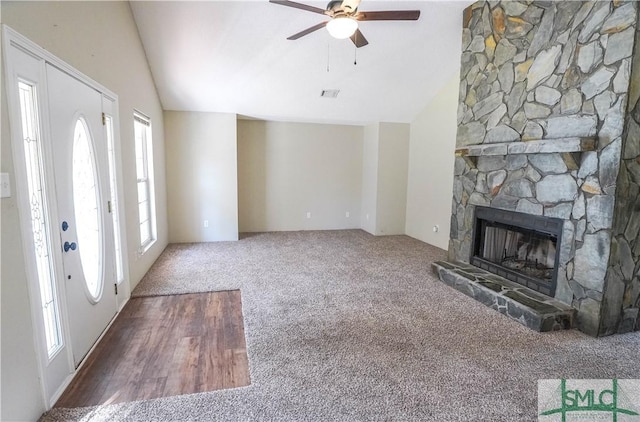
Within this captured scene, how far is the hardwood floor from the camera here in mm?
2018

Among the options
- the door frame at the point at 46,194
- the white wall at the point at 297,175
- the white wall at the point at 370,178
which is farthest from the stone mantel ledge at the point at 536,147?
the door frame at the point at 46,194

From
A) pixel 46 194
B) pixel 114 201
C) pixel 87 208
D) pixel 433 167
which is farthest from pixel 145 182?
Answer: pixel 433 167

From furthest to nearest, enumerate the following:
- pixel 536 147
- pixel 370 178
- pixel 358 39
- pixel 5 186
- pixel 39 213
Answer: pixel 370 178 < pixel 358 39 < pixel 536 147 < pixel 39 213 < pixel 5 186

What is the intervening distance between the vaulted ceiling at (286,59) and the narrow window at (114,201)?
1522 millimetres

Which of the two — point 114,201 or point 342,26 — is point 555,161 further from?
point 114,201

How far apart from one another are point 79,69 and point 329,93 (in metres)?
3.61

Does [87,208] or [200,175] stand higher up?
[200,175]

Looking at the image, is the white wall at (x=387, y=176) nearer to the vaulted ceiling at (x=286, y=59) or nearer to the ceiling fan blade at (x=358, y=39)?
the vaulted ceiling at (x=286, y=59)

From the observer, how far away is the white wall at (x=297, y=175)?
6.48m

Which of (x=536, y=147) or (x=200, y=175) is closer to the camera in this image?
(x=536, y=147)

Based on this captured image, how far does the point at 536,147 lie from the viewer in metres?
2.94

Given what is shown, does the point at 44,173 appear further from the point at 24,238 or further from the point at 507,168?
the point at 507,168

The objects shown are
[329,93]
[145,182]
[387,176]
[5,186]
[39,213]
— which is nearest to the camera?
[5,186]

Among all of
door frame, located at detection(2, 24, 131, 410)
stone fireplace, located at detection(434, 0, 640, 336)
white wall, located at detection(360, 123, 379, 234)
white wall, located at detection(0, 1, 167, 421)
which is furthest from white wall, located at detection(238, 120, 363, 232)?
door frame, located at detection(2, 24, 131, 410)
